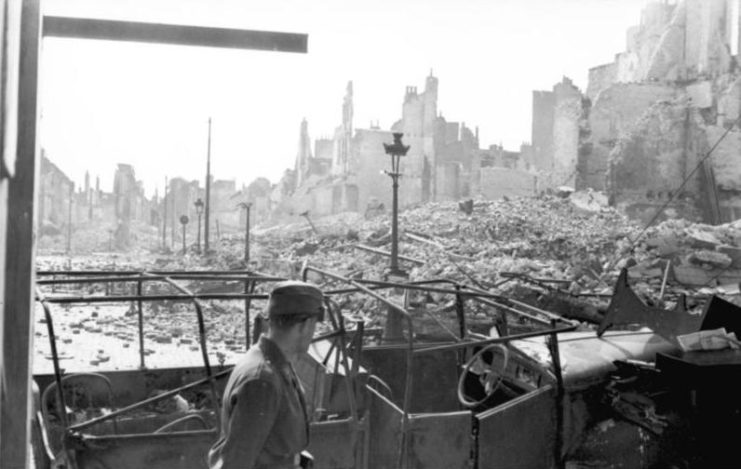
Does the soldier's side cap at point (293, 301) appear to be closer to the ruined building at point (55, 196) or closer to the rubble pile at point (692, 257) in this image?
the rubble pile at point (692, 257)

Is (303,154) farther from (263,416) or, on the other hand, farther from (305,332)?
(263,416)

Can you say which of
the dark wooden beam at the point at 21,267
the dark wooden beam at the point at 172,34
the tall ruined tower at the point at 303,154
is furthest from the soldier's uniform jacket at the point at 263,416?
the tall ruined tower at the point at 303,154

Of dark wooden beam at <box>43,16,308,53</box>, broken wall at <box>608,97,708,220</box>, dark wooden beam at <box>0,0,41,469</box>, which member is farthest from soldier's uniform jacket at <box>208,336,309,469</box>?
broken wall at <box>608,97,708,220</box>

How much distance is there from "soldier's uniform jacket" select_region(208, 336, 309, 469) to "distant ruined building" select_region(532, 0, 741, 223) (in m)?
33.0

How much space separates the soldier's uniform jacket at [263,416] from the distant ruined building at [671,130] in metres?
33.0

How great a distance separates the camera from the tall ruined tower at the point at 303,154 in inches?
3595

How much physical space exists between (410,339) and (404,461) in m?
1.08

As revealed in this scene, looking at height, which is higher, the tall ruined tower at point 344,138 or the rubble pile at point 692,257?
the tall ruined tower at point 344,138

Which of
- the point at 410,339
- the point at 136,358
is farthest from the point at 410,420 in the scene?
the point at 136,358

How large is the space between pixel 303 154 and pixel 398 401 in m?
86.8

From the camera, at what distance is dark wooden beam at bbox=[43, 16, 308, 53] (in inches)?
83.3

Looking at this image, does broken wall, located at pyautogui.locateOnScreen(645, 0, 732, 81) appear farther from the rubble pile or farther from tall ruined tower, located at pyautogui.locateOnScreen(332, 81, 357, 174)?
the rubble pile

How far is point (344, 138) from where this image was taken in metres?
83.1

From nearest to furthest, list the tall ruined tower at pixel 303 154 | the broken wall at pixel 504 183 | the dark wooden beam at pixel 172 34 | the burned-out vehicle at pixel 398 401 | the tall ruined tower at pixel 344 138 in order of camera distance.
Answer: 1. the dark wooden beam at pixel 172 34
2. the burned-out vehicle at pixel 398 401
3. the broken wall at pixel 504 183
4. the tall ruined tower at pixel 344 138
5. the tall ruined tower at pixel 303 154
